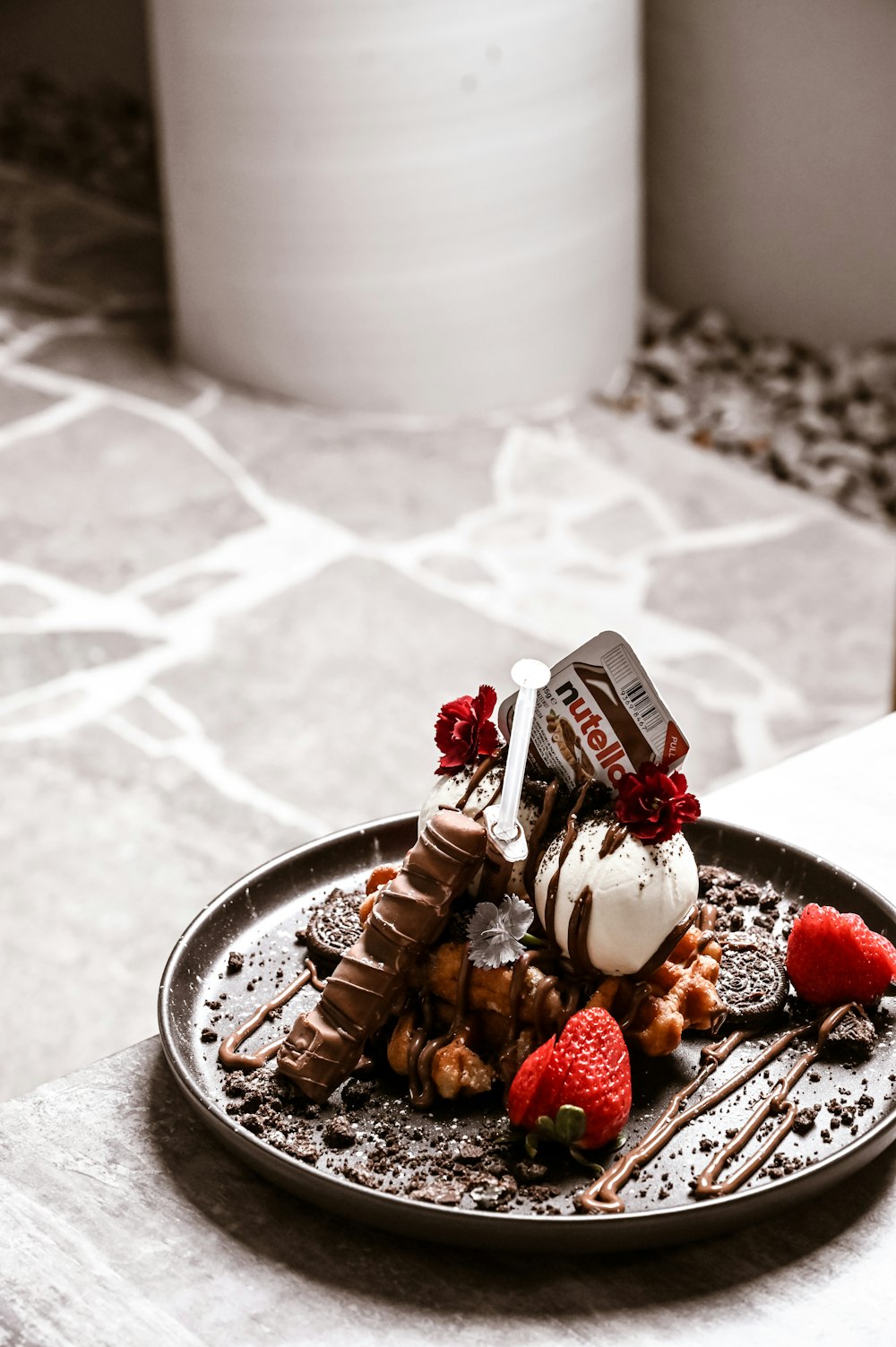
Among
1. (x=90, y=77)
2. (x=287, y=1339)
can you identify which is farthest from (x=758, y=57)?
(x=287, y=1339)

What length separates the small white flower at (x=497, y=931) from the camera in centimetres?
115

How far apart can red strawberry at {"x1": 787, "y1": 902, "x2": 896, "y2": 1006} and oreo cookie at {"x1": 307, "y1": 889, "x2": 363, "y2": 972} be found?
0.35 metres

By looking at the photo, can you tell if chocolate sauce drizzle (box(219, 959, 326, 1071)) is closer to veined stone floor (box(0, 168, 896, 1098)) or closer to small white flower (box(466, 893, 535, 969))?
small white flower (box(466, 893, 535, 969))

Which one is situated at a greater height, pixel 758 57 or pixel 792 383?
pixel 758 57

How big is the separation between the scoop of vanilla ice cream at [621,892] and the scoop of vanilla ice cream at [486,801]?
0.08 feet

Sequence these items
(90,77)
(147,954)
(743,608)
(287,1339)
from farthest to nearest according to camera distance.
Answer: (90,77) < (743,608) < (147,954) < (287,1339)

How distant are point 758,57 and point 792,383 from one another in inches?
35.8

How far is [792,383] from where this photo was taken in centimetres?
439

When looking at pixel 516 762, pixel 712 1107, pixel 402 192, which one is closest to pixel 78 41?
pixel 402 192

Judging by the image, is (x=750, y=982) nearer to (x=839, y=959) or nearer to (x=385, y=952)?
(x=839, y=959)

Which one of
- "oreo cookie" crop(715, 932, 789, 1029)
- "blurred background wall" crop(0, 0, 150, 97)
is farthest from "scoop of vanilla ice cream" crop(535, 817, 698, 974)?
"blurred background wall" crop(0, 0, 150, 97)

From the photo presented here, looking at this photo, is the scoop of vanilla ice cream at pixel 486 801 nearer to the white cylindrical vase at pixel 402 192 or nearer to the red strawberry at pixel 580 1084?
the red strawberry at pixel 580 1084

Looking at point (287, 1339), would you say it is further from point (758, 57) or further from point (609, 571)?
point (758, 57)

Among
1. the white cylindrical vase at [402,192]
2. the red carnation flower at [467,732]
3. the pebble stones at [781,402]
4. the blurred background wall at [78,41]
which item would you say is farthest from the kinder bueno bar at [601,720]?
the blurred background wall at [78,41]
